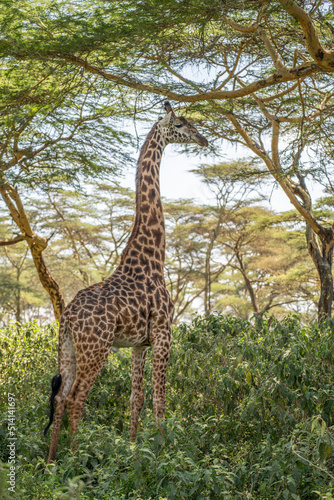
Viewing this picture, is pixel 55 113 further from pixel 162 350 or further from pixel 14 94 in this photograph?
pixel 162 350

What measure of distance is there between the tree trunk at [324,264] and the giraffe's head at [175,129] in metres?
5.91

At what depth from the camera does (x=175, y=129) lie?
493 centimetres

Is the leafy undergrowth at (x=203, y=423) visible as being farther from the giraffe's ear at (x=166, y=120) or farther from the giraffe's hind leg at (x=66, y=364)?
the giraffe's ear at (x=166, y=120)

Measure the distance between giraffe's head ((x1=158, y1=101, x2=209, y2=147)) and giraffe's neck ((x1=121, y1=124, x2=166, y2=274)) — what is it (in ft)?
0.38

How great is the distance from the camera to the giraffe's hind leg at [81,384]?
3859mm

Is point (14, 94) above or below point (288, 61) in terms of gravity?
below

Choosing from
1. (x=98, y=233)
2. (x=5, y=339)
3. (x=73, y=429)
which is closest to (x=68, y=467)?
(x=73, y=429)

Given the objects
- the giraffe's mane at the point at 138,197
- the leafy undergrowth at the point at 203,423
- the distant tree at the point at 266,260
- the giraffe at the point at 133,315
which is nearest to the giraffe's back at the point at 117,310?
the giraffe at the point at 133,315

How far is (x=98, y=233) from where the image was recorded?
1811cm

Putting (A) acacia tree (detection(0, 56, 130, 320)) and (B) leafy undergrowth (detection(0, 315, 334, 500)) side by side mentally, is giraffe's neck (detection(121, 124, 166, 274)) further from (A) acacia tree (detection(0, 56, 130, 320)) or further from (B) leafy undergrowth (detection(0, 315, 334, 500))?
(A) acacia tree (detection(0, 56, 130, 320))

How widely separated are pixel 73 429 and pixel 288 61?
715cm

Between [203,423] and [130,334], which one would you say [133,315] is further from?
[203,423]

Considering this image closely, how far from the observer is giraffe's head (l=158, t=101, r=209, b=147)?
4848 millimetres

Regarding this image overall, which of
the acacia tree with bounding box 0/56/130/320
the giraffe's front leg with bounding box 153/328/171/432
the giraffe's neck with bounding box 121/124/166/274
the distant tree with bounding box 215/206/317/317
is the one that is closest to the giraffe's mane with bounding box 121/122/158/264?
the giraffe's neck with bounding box 121/124/166/274
